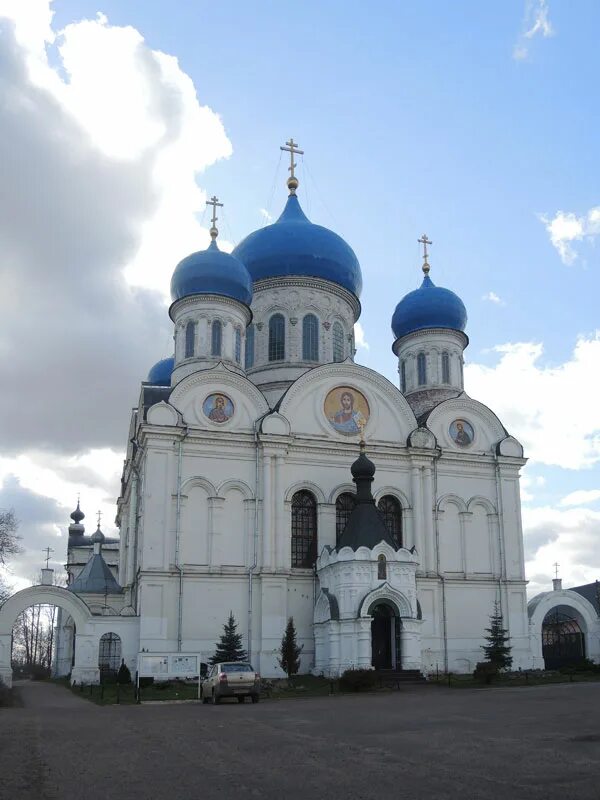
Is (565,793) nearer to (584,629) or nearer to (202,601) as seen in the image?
(202,601)

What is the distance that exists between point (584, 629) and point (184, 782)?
28.6 m

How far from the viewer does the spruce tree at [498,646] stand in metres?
28.8

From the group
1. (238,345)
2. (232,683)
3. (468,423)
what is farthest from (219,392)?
(232,683)

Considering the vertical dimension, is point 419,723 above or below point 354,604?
below

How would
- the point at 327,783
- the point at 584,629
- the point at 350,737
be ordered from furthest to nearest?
the point at 584,629
the point at 350,737
the point at 327,783

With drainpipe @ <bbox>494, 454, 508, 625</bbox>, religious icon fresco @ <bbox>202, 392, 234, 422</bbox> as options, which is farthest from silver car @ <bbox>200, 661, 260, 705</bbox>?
drainpipe @ <bbox>494, 454, 508, 625</bbox>

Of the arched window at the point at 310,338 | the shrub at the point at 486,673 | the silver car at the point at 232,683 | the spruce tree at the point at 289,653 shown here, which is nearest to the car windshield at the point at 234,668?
the silver car at the point at 232,683

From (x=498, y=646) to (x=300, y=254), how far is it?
17.2 meters

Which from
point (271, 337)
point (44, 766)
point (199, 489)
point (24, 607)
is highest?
point (271, 337)

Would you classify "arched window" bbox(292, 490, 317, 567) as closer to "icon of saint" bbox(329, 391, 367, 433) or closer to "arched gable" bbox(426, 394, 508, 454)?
"icon of saint" bbox(329, 391, 367, 433)

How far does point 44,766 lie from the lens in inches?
359

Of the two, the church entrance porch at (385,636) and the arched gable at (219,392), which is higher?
the arched gable at (219,392)

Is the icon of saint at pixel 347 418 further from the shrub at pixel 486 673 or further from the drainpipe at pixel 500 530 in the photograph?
the shrub at pixel 486 673

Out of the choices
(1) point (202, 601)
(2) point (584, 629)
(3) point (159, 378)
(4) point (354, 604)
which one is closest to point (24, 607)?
(1) point (202, 601)
